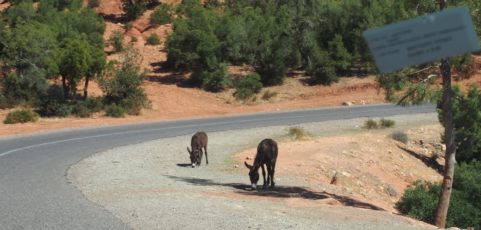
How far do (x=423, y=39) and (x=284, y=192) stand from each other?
10.5 meters

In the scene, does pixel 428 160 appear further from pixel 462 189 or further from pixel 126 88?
pixel 126 88

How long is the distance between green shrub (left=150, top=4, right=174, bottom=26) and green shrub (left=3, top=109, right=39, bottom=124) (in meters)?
33.8

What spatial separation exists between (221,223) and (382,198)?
12.2 m

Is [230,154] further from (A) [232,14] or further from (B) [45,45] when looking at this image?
(A) [232,14]

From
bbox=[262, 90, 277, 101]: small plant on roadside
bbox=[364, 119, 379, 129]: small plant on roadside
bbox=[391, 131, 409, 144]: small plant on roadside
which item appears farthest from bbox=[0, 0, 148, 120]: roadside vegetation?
bbox=[391, 131, 409, 144]: small plant on roadside

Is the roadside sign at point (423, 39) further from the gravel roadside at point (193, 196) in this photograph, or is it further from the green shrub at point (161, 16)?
the green shrub at point (161, 16)

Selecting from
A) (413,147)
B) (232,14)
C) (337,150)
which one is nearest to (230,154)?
(337,150)

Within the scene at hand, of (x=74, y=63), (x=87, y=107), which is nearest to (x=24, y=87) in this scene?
(x=74, y=63)

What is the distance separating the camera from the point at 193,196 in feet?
50.3

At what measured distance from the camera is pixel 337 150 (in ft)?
90.0

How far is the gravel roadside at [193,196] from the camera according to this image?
1231 centimetres

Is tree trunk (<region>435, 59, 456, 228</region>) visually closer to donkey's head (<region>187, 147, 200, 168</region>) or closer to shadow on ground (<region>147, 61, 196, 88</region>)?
donkey's head (<region>187, 147, 200, 168</region>)

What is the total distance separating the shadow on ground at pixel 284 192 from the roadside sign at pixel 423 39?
9.37m

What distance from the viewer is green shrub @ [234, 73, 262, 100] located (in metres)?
48.8
